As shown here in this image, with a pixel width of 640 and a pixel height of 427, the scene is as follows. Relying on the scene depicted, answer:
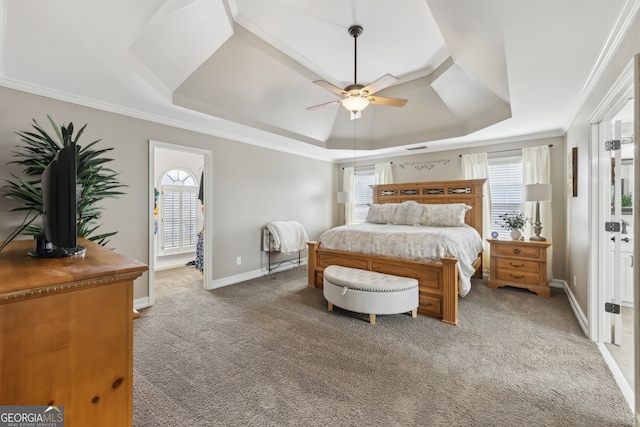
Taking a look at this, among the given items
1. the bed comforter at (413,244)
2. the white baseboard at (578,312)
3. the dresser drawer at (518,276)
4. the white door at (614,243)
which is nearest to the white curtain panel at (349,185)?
the bed comforter at (413,244)

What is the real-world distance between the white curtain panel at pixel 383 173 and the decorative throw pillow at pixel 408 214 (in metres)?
1.23

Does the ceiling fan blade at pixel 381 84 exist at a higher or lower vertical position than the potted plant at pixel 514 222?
higher

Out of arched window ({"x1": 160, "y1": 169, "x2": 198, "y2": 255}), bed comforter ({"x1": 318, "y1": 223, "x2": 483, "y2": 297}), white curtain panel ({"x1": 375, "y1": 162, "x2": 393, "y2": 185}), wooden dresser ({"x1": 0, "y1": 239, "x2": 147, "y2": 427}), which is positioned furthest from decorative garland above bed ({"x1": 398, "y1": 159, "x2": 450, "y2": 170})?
wooden dresser ({"x1": 0, "y1": 239, "x2": 147, "y2": 427})

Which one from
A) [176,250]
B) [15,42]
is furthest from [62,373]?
[176,250]

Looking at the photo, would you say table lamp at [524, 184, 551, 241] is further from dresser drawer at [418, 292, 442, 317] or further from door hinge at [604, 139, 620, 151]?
dresser drawer at [418, 292, 442, 317]

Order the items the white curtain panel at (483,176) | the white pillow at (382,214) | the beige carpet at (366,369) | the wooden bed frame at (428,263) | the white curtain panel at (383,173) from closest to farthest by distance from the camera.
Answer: the beige carpet at (366,369)
the wooden bed frame at (428,263)
the white curtain panel at (483,176)
the white pillow at (382,214)
the white curtain panel at (383,173)

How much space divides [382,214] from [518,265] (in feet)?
6.85

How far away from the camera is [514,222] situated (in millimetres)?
4078

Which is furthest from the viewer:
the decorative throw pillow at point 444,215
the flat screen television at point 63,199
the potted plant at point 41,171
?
the decorative throw pillow at point 444,215

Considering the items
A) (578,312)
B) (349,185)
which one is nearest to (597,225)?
(578,312)

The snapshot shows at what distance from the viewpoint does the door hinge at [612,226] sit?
2369 millimetres

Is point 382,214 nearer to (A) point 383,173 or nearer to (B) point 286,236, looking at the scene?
(A) point 383,173

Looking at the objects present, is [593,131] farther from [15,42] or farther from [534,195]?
[15,42]

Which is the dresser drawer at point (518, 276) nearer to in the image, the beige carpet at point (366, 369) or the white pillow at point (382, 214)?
the beige carpet at point (366, 369)
